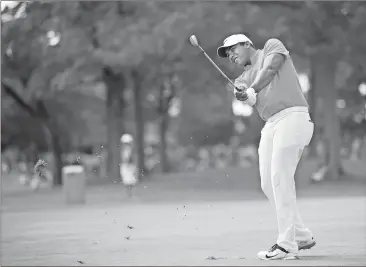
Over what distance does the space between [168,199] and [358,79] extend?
47.6 ft

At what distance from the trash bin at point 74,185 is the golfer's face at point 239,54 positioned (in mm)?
14108

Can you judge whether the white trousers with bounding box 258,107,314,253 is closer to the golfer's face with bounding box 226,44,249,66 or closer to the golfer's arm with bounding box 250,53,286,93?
the golfer's arm with bounding box 250,53,286,93

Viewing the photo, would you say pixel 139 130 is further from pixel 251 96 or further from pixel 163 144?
pixel 251 96

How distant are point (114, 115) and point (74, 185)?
39.5ft

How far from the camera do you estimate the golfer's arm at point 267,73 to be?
28.3ft

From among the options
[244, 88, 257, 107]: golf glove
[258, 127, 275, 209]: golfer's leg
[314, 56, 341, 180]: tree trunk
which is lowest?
[258, 127, 275, 209]: golfer's leg

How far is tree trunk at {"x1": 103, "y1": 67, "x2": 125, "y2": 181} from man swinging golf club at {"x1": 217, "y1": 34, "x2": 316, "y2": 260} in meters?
24.8

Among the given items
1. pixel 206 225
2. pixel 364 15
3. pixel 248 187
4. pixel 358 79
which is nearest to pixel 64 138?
pixel 358 79

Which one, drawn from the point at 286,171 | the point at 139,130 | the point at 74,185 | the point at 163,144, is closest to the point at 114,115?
the point at 139,130

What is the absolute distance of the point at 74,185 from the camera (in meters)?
22.8

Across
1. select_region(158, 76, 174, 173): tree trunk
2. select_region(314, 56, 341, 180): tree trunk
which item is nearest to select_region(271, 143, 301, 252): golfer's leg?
select_region(314, 56, 341, 180): tree trunk

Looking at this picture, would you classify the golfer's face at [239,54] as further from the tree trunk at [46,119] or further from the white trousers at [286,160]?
the tree trunk at [46,119]

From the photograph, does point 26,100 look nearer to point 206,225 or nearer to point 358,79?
point 358,79

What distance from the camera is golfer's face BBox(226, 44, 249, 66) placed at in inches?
351
